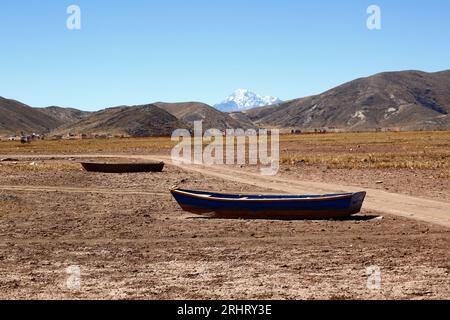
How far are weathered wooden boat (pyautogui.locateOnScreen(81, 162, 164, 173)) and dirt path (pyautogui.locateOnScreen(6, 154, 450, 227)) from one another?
11.0 feet

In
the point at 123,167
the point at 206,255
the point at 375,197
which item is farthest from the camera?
the point at 123,167

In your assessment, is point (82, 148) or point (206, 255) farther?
point (82, 148)

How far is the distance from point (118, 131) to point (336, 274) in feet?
618

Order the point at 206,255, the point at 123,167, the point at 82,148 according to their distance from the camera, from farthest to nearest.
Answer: the point at 82,148 → the point at 123,167 → the point at 206,255

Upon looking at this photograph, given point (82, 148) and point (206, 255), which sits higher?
point (82, 148)

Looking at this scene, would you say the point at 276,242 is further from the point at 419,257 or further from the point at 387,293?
the point at 387,293

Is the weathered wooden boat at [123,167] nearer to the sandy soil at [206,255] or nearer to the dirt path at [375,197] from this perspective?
the dirt path at [375,197]

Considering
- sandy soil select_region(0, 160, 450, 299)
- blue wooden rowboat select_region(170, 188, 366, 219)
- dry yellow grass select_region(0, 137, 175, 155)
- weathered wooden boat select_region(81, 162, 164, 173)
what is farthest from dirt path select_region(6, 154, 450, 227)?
dry yellow grass select_region(0, 137, 175, 155)

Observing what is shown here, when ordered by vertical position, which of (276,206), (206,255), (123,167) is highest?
(123,167)

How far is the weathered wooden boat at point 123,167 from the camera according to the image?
44.8 metres

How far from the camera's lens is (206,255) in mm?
16484

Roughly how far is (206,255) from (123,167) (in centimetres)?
2911

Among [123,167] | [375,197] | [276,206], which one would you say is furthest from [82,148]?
[276,206]

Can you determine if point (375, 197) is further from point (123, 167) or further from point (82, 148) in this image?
point (82, 148)
